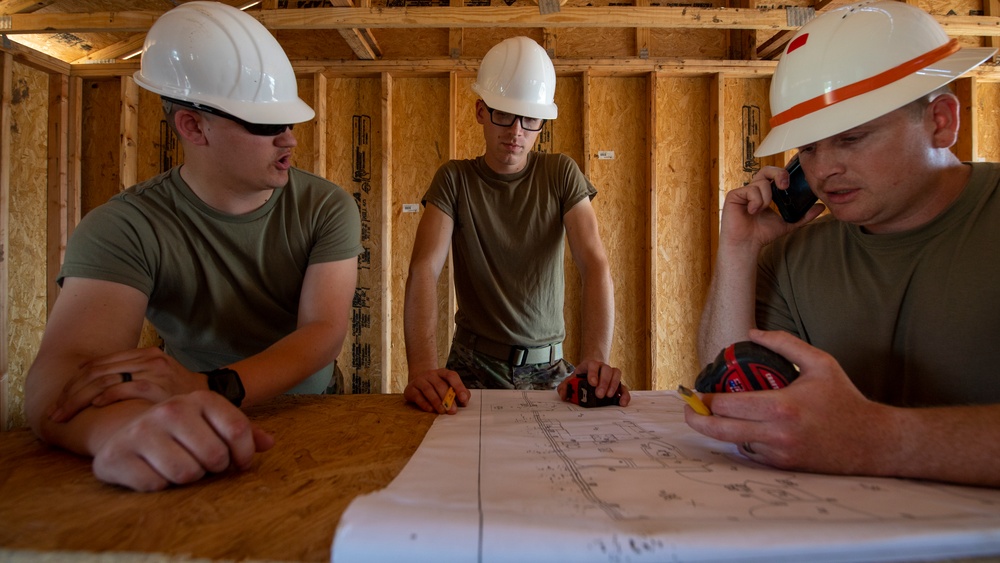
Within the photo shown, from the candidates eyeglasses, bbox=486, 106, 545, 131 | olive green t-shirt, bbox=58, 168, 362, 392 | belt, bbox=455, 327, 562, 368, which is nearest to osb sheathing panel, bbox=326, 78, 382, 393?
belt, bbox=455, 327, 562, 368

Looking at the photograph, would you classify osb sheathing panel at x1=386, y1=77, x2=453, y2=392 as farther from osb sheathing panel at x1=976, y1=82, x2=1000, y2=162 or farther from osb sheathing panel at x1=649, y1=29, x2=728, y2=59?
osb sheathing panel at x1=976, y1=82, x2=1000, y2=162

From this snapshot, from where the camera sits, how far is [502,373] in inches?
109

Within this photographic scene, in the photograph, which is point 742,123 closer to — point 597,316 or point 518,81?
point 518,81

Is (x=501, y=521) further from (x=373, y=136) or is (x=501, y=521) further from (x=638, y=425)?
(x=373, y=136)

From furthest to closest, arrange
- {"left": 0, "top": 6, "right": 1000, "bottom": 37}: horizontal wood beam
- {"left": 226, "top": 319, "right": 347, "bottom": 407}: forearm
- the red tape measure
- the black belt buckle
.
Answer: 1. {"left": 0, "top": 6, "right": 1000, "bottom": 37}: horizontal wood beam
2. the black belt buckle
3. {"left": 226, "top": 319, "right": 347, "bottom": 407}: forearm
4. the red tape measure

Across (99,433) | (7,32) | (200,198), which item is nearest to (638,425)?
(99,433)

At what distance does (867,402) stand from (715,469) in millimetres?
309

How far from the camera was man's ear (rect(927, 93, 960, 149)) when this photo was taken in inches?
54.7

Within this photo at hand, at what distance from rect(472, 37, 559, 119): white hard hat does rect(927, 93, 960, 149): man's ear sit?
172 centimetres

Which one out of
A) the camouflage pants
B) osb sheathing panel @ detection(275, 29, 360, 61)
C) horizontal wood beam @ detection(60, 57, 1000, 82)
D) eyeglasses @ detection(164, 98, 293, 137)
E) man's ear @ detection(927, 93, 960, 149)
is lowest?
the camouflage pants

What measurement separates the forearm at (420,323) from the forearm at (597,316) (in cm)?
72

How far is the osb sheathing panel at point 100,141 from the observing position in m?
5.93

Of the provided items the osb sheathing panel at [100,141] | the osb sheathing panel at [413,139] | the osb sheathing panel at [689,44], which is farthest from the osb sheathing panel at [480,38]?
the osb sheathing panel at [100,141]

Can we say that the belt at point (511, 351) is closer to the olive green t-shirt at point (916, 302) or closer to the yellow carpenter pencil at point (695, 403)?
the olive green t-shirt at point (916, 302)
